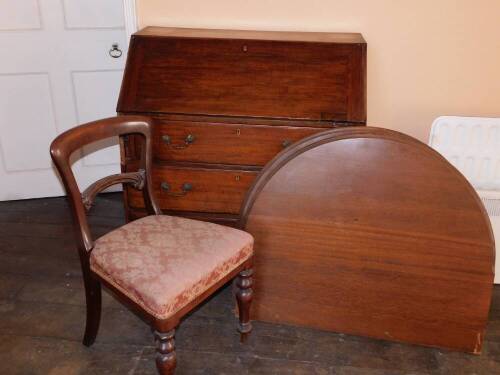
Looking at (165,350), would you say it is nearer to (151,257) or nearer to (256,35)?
(151,257)

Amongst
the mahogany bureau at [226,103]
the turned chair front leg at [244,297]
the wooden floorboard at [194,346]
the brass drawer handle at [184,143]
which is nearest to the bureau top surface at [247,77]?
the mahogany bureau at [226,103]

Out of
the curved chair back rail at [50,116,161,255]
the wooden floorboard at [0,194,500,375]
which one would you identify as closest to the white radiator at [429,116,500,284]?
the wooden floorboard at [0,194,500,375]

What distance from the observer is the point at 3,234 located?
9.59 feet

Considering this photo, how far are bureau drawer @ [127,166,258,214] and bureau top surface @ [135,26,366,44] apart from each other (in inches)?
25.4

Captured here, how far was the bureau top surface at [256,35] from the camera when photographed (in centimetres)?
234

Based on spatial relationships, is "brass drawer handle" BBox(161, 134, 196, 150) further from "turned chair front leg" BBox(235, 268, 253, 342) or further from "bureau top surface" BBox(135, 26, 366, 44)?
"turned chair front leg" BBox(235, 268, 253, 342)

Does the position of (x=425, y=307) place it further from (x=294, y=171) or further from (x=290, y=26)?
(x=290, y=26)

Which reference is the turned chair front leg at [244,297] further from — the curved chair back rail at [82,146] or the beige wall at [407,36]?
the beige wall at [407,36]

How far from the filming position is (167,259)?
1.77m

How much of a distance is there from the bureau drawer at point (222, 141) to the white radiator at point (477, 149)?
26.7 inches

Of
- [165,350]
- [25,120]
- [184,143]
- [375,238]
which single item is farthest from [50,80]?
[375,238]

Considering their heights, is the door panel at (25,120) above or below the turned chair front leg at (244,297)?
above

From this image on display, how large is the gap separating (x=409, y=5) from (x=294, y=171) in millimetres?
1086

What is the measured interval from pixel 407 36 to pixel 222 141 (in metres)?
1.07
